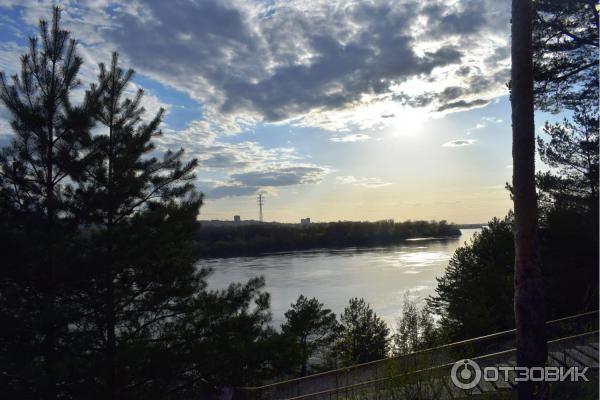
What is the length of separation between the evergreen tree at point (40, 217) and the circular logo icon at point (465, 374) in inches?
213

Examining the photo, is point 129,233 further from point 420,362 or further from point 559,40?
point 559,40

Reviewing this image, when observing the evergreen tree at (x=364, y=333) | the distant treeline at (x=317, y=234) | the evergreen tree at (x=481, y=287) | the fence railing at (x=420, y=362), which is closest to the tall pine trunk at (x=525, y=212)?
the fence railing at (x=420, y=362)

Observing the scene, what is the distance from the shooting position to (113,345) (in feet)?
25.5

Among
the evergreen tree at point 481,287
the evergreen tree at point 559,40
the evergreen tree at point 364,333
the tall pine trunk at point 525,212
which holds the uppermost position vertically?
the evergreen tree at point 559,40

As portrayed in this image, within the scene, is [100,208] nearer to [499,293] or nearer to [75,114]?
[75,114]

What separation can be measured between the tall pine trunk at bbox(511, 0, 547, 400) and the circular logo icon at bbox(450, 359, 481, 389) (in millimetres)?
504

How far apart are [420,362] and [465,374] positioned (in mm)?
1172

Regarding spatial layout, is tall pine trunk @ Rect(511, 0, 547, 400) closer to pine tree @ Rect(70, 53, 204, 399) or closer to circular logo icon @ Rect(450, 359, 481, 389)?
circular logo icon @ Rect(450, 359, 481, 389)

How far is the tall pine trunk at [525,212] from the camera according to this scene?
4832 millimetres

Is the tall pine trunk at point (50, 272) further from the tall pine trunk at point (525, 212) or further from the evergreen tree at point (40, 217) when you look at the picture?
the tall pine trunk at point (525, 212)

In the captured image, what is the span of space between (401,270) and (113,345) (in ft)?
136

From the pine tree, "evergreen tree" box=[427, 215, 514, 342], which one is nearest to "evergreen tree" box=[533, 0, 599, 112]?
the pine tree

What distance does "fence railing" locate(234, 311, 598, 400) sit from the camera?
422 cm

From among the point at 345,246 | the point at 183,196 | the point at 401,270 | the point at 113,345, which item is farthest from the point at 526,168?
the point at 345,246
